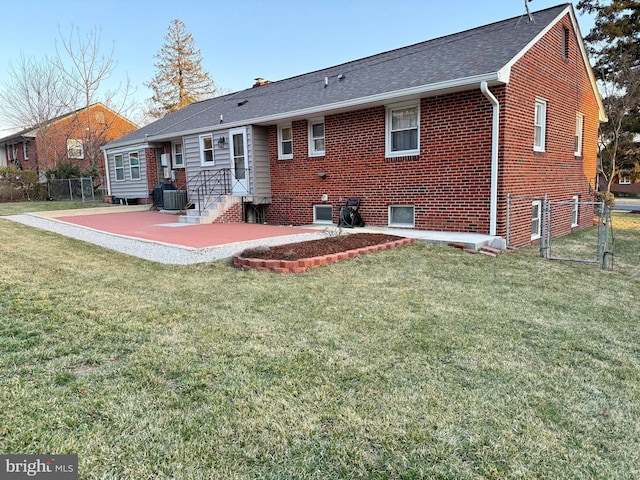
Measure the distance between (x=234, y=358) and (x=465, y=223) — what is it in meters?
6.98

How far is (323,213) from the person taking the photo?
38.3 ft

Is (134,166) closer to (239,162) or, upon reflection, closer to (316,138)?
(239,162)

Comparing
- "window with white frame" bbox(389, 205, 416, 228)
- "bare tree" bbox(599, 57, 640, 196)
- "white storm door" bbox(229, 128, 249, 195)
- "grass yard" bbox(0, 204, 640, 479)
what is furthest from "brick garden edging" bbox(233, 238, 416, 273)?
"bare tree" bbox(599, 57, 640, 196)

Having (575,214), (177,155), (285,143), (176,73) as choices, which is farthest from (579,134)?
(176,73)

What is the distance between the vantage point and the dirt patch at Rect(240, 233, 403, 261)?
6387 mm

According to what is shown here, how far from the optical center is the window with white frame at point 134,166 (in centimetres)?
1810

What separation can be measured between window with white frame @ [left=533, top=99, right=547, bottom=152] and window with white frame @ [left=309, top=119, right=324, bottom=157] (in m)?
5.29

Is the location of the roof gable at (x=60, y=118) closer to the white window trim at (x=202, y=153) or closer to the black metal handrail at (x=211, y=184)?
the black metal handrail at (x=211, y=184)

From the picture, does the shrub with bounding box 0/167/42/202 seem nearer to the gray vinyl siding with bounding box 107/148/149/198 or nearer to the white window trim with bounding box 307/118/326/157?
the gray vinyl siding with bounding box 107/148/149/198

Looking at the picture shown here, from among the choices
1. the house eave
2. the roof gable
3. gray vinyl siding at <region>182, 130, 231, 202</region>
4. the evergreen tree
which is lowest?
gray vinyl siding at <region>182, 130, 231, 202</region>

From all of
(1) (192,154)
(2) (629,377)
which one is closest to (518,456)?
(2) (629,377)

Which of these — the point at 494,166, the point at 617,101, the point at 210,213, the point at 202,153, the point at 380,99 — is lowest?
the point at 210,213

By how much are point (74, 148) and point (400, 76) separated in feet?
95.5

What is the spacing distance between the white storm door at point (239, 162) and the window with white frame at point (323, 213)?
2443 mm
